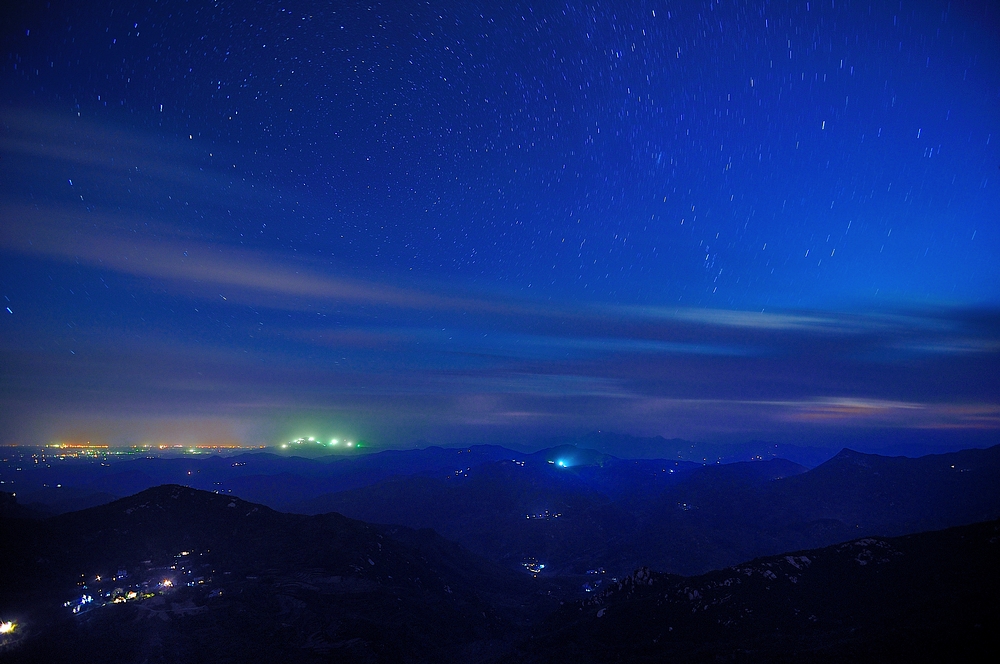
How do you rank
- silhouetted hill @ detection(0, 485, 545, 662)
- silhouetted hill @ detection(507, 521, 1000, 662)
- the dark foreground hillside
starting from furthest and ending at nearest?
1. silhouetted hill @ detection(0, 485, 545, 662)
2. the dark foreground hillside
3. silhouetted hill @ detection(507, 521, 1000, 662)

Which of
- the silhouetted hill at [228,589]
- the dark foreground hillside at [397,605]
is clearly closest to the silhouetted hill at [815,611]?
the dark foreground hillside at [397,605]

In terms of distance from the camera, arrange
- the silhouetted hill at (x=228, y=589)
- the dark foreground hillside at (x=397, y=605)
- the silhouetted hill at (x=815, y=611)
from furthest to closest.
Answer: the silhouetted hill at (x=228, y=589) < the dark foreground hillside at (x=397, y=605) < the silhouetted hill at (x=815, y=611)

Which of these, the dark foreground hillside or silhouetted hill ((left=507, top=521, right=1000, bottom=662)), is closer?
silhouetted hill ((left=507, top=521, right=1000, bottom=662))

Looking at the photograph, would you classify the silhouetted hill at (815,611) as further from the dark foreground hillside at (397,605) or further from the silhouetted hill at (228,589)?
the silhouetted hill at (228,589)

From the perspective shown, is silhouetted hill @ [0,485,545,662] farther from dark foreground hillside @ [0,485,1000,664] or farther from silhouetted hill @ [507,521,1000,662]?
silhouetted hill @ [507,521,1000,662]

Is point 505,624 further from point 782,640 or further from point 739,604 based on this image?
point 782,640

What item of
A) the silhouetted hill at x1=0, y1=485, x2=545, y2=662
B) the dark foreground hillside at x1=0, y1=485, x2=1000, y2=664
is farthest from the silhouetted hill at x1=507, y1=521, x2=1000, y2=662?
the silhouetted hill at x1=0, y1=485, x2=545, y2=662

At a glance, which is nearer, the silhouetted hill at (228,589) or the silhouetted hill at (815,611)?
the silhouetted hill at (815,611)
